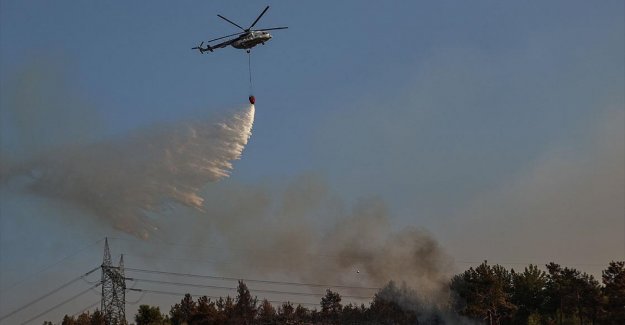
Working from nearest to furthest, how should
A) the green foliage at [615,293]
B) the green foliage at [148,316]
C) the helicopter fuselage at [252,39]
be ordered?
1. the helicopter fuselage at [252,39]
2. the green foliage at [615,293]
3. the green foliage at [148,316]

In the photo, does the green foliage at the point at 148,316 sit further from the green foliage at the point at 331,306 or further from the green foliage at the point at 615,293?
the green foliage at the point at 615,293

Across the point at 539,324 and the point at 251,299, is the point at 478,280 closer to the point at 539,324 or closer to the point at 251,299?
the point at 539,324

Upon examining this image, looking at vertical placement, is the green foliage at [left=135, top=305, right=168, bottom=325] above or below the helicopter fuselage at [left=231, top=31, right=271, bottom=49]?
below

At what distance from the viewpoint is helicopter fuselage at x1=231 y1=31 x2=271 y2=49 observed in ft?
316

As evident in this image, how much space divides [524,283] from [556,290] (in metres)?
22.9

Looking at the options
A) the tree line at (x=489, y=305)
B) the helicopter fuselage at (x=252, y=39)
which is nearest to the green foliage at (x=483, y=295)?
the tree line at (x=489, y=305)

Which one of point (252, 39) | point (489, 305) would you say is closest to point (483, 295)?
point (489, 305)

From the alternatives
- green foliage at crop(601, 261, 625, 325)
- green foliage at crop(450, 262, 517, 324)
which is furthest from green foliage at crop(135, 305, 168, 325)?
green foliage at crop(601, 261, 625, 325)

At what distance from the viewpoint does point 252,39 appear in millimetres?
96312

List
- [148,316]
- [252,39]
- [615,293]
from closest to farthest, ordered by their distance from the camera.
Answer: [252,39]
[615,293]
[148,316]

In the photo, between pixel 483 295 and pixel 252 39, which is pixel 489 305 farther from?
pixel 252 39

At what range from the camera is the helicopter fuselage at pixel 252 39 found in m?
96.4

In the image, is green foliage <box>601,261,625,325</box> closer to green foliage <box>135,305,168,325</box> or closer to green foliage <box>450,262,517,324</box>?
green foliage <box>450,262,517,324</box>

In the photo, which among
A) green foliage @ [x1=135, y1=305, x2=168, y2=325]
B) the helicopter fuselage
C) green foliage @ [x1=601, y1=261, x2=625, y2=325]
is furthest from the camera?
green foliage @ [x1=135, y1=305, x2=168, y2=325]
